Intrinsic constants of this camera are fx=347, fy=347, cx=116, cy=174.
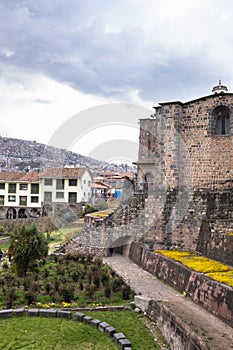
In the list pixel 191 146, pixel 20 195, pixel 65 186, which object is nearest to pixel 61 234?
pixel 65 186

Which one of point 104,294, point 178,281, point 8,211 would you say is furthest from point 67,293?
point 8,211

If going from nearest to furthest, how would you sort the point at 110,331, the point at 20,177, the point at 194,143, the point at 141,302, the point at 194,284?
the point at 110,331
the point at 194,284
the point at 141,302
the point at 194,143
the point at 20,177

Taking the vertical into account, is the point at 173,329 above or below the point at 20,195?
below

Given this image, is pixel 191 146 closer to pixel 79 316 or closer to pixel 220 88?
pixel 220 88

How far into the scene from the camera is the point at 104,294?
12.0 metres

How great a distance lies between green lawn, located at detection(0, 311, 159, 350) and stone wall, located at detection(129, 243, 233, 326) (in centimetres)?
183

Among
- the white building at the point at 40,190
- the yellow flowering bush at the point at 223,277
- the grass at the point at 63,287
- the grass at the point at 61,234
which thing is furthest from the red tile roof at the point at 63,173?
the yellow flowering bush at the point at 223,277

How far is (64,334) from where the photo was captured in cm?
875

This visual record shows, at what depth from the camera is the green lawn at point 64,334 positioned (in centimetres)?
822

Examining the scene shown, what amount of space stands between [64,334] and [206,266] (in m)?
5.15

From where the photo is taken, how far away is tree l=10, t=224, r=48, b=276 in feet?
47.1

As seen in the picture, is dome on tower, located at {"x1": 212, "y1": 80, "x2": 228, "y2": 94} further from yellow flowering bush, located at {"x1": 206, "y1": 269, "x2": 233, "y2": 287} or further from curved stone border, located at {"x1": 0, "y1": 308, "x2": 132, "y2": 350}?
curved stone border, located at {"x1": 0, "y1": 308, "x2": 132, "y2": 350}

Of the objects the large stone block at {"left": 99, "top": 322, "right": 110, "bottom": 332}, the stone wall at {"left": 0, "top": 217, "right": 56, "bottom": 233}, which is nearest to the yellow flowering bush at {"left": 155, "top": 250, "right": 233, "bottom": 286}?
the large stone block at {"left": 99, "top": 322, "right": 110, "bottom": 332}

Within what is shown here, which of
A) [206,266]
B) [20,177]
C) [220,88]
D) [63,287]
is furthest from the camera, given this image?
[20,177]
